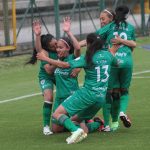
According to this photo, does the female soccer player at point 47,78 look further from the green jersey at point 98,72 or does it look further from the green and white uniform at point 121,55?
the green jersey at point 98,72

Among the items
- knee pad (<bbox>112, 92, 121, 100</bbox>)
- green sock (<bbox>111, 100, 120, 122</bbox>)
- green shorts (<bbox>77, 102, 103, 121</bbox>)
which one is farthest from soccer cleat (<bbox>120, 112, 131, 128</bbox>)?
green shorts (<bbox>77, 102, 103, 121</bbox>)

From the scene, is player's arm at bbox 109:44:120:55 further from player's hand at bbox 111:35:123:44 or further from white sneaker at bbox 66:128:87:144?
white sneaker at bbox 66:128:87:144

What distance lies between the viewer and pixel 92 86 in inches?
373

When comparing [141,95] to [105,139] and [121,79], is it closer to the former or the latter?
[121,79]

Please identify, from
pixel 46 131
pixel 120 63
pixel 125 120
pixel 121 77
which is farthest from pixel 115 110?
pixel 46 131

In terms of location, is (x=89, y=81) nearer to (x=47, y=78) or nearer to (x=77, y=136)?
(x=77, y=136)

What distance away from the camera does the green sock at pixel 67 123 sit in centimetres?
935

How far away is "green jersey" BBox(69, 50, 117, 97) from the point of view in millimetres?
9461

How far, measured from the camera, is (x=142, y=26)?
26828mm

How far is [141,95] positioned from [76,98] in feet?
14.9

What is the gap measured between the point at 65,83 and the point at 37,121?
1.46 metres

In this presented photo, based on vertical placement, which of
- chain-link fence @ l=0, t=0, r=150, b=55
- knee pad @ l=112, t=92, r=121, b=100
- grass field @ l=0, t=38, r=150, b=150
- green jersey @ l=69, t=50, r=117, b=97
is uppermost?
green jersey @ l=69, t=50, r=117, b=97

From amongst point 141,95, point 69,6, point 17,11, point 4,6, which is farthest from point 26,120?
point 69,6

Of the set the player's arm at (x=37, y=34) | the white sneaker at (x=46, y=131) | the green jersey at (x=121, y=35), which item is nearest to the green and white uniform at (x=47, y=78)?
the player's arm at (x=37, y=34)
